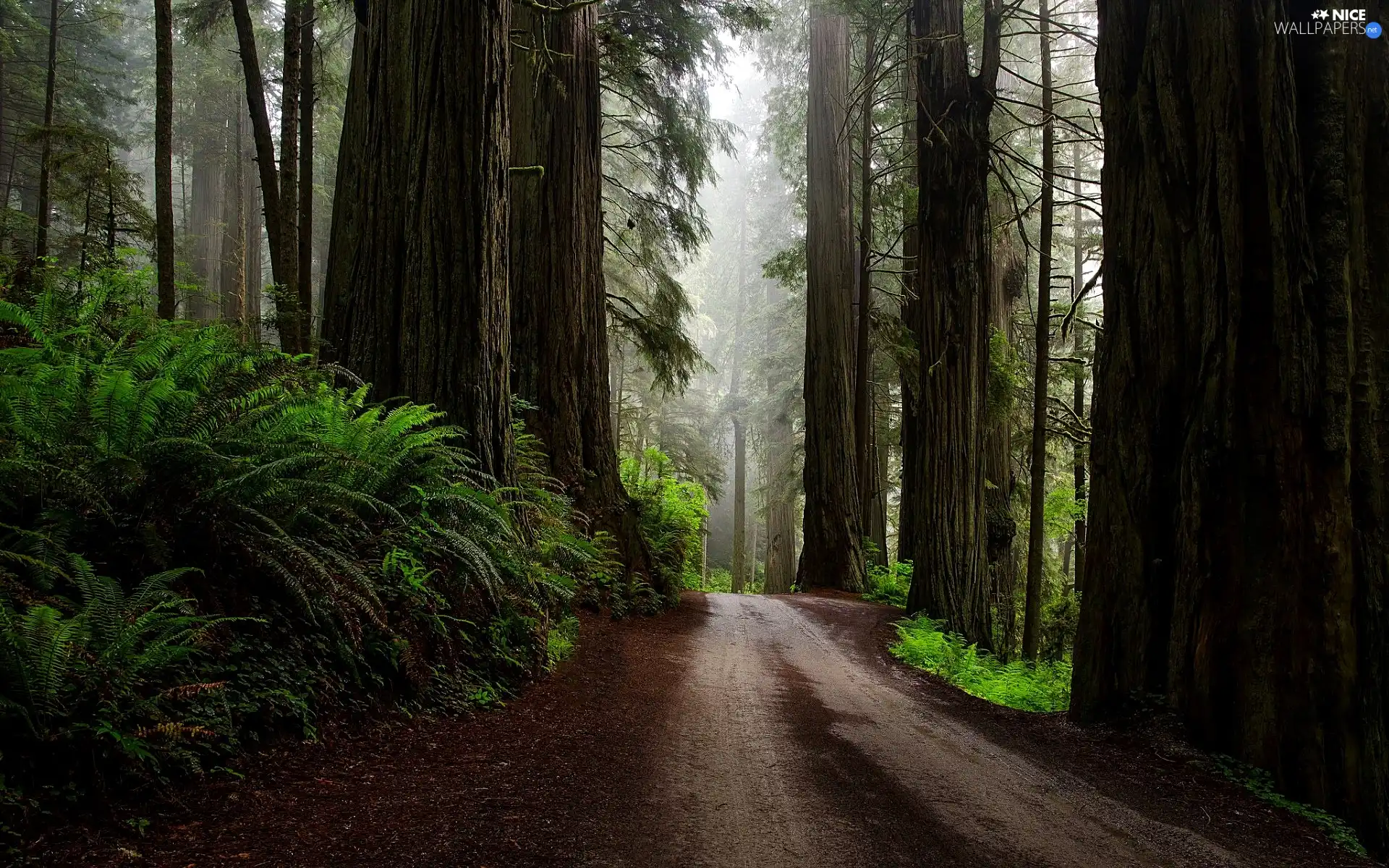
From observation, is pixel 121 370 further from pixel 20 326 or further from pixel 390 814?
pixel 20 326

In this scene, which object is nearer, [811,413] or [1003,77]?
[811,413]

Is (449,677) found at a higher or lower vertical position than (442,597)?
lower

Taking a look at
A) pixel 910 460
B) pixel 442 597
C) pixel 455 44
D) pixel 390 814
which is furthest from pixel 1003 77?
pixel 390 814

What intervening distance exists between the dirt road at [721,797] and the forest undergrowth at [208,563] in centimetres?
25

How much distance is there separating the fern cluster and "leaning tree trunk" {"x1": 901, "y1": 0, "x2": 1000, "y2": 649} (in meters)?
6.00

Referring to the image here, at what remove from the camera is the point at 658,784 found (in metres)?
3.01

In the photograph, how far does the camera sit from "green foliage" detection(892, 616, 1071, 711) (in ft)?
19.8

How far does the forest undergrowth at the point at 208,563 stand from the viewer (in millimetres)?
2109

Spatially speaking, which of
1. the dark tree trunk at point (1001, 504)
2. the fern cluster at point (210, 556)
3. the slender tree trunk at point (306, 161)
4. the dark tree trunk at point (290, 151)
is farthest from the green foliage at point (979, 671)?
the slender tree trunk at point (306, 161)

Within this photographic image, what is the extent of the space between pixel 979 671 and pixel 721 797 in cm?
493

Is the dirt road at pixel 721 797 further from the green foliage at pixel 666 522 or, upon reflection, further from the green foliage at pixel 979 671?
the green foliage at pixel 666 522

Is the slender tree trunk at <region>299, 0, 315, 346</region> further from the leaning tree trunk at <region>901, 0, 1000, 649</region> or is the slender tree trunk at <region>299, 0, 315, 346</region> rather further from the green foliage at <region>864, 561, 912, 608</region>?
the green foliage at <region>864, 561, 912, 608</region>

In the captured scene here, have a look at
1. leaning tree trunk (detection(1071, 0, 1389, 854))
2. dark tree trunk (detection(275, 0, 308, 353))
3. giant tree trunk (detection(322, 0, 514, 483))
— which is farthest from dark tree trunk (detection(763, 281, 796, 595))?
leaning tree trunk (detection(1071, 0, 1389, 854))

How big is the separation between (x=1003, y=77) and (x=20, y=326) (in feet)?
65.2
